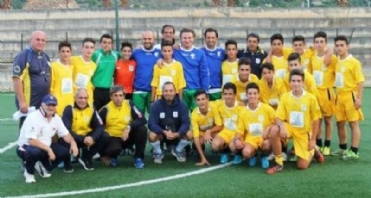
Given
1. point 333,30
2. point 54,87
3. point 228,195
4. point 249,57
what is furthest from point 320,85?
point 333,30

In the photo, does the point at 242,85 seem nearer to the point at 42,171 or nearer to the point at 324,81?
the point at 324,81

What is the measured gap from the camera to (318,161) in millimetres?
8492

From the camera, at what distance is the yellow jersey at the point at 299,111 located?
8156 mm

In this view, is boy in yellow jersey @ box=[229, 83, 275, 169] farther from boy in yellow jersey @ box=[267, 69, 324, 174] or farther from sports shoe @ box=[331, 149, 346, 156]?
sports shoe @ box=[331, 149, 346, 156]

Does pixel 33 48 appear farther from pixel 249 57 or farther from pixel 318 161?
pixel 318 161

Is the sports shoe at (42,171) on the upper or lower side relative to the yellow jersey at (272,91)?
lower

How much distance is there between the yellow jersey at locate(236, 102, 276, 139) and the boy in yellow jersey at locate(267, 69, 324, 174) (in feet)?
0.47

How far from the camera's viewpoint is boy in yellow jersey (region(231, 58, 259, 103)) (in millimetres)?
8657

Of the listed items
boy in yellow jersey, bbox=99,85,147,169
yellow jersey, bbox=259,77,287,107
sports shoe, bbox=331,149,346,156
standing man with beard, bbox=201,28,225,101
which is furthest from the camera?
standing man with beard, bbox=201,28,225,101

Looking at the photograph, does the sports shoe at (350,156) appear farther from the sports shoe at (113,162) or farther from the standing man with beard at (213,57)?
the sports shoe at (113,162)

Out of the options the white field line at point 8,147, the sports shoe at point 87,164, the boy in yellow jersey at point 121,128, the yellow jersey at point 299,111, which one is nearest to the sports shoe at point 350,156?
the yellow jersey at point 299,111

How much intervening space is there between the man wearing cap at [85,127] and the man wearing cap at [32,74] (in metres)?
0.38

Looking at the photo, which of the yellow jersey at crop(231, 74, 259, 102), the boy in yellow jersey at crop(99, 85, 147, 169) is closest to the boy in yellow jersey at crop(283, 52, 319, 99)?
the yellow jersey at crop(231, 74, 259, 102)

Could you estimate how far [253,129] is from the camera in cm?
837
